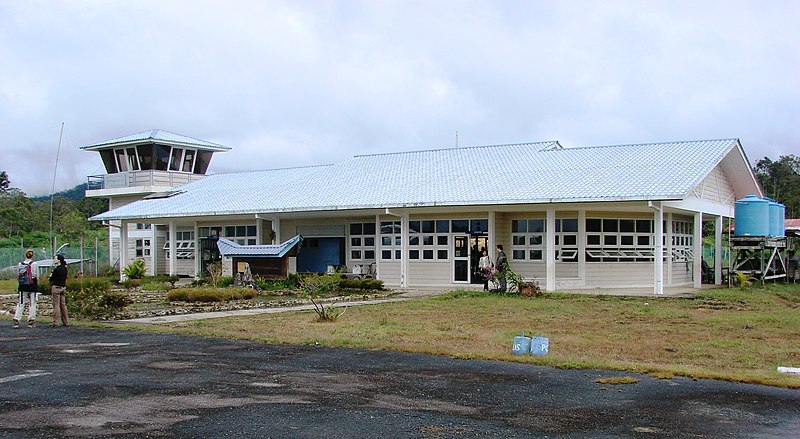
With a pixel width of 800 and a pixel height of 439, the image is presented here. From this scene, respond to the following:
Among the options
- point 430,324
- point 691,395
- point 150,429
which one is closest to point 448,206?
point 430,324

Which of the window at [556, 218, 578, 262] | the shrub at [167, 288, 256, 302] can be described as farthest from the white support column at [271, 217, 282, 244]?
the window at [556, 218, 578, 262]

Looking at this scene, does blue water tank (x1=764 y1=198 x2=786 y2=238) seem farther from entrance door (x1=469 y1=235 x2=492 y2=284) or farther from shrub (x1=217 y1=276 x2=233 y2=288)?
shrub (x1=217 y1=276 x2=233 y2=288)

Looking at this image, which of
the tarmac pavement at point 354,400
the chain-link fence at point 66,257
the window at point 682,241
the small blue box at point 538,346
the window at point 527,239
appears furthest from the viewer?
the chain-link fence at point 66,257

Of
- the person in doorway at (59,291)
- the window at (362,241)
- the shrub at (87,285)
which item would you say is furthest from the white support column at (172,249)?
the person in doorway at (59,291)

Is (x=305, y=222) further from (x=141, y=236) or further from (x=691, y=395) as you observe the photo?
(x=691, y=395)

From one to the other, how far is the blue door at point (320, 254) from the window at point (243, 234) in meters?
2.48

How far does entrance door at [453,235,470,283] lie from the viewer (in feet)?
91.9

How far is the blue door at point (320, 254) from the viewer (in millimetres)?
31828

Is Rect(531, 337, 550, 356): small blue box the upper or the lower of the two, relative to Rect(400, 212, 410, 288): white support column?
lower

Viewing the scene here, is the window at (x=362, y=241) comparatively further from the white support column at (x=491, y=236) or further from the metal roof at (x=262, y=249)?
the white support column at (x=491, y=236)

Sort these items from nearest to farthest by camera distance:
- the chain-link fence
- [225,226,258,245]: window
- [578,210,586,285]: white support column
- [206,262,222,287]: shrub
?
[578,210,586,285]: white support column → [206,262,222,287]: shrub → [225,226,258,245]: window → the chain-link fence

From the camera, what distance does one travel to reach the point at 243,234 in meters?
34.5

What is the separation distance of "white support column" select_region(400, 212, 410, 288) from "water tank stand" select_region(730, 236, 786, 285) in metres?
11.4

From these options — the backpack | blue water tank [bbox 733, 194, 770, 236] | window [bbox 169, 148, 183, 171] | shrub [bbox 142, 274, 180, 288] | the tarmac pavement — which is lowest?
shrub [bbox 142, 274, 180, 288]
